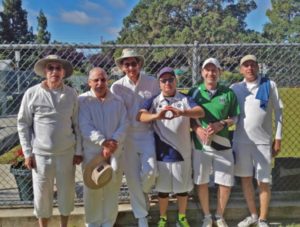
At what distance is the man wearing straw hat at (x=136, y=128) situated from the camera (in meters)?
4.54

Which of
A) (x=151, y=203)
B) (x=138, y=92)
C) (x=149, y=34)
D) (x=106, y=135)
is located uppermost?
(x=149, y=34)

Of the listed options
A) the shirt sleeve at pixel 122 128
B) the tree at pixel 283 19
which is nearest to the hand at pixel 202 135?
the shirt sleeve at pixel 122 128

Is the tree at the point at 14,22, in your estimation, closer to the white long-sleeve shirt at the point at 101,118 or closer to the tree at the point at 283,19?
the tree at the point at 283,19

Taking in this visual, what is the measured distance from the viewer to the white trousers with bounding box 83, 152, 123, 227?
4.50 metres

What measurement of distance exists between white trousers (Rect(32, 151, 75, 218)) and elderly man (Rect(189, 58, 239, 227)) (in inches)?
54.3

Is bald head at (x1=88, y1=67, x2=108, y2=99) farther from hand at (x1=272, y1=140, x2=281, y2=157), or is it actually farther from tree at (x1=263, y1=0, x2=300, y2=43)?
tree at (x1=263, y1=0, x2=300, y2=43)

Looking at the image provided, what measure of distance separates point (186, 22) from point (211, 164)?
196 ft

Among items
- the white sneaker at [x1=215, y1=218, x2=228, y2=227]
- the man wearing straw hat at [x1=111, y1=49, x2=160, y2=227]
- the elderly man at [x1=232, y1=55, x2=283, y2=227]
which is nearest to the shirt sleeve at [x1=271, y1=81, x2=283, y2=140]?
the elderly man at [x1=232, y1=55, x2=283, y2=227]

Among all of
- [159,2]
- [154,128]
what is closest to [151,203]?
[154,128]

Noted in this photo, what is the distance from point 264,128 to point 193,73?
1.16 metres

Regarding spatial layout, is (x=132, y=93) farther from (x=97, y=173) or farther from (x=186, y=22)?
(x=186, y=22)

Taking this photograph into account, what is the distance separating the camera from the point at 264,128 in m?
4.69

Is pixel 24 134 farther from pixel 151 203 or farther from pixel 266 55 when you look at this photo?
pixel 266 55

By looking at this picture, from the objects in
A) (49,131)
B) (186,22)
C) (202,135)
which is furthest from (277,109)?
(186,22)
